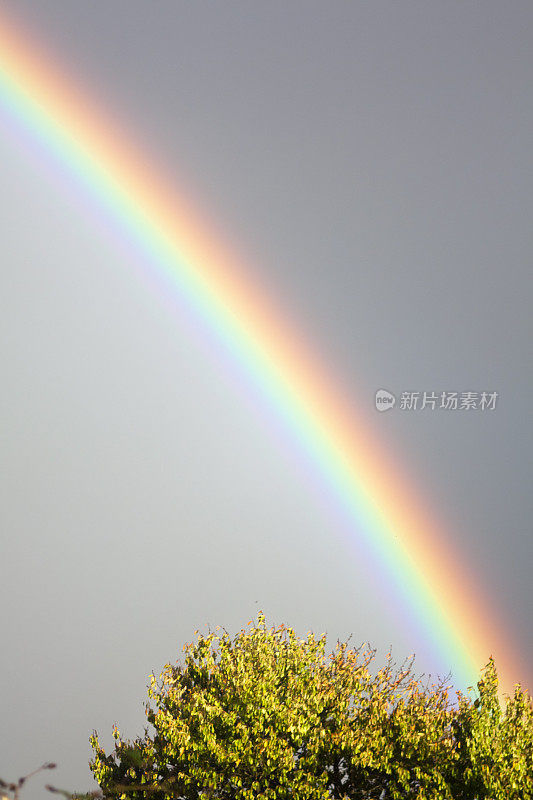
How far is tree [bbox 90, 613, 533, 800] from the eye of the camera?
16094 millimetres

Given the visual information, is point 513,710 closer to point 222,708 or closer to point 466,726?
point 466,726

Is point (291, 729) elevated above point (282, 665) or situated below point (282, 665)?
below

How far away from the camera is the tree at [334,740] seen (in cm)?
1609

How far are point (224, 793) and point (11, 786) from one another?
16.7 metres

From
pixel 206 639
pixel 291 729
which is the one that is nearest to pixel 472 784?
pixel 291 729

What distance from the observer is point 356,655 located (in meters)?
19.6

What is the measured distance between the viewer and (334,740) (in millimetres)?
16641

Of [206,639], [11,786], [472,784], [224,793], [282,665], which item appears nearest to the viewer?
[11,786]

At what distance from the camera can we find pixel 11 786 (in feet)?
7.19

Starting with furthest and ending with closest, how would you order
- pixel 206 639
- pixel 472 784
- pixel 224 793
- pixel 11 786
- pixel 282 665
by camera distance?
pixel 206 639 < pixel 282 665 < pixel 224 793 < pixel 472 784 < pixel 11 786

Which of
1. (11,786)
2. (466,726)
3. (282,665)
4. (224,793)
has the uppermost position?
(282,665)

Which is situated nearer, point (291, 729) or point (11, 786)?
point (11, 786)

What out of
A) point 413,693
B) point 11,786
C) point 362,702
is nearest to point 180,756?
point 362,702

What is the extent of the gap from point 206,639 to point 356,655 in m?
4.23
